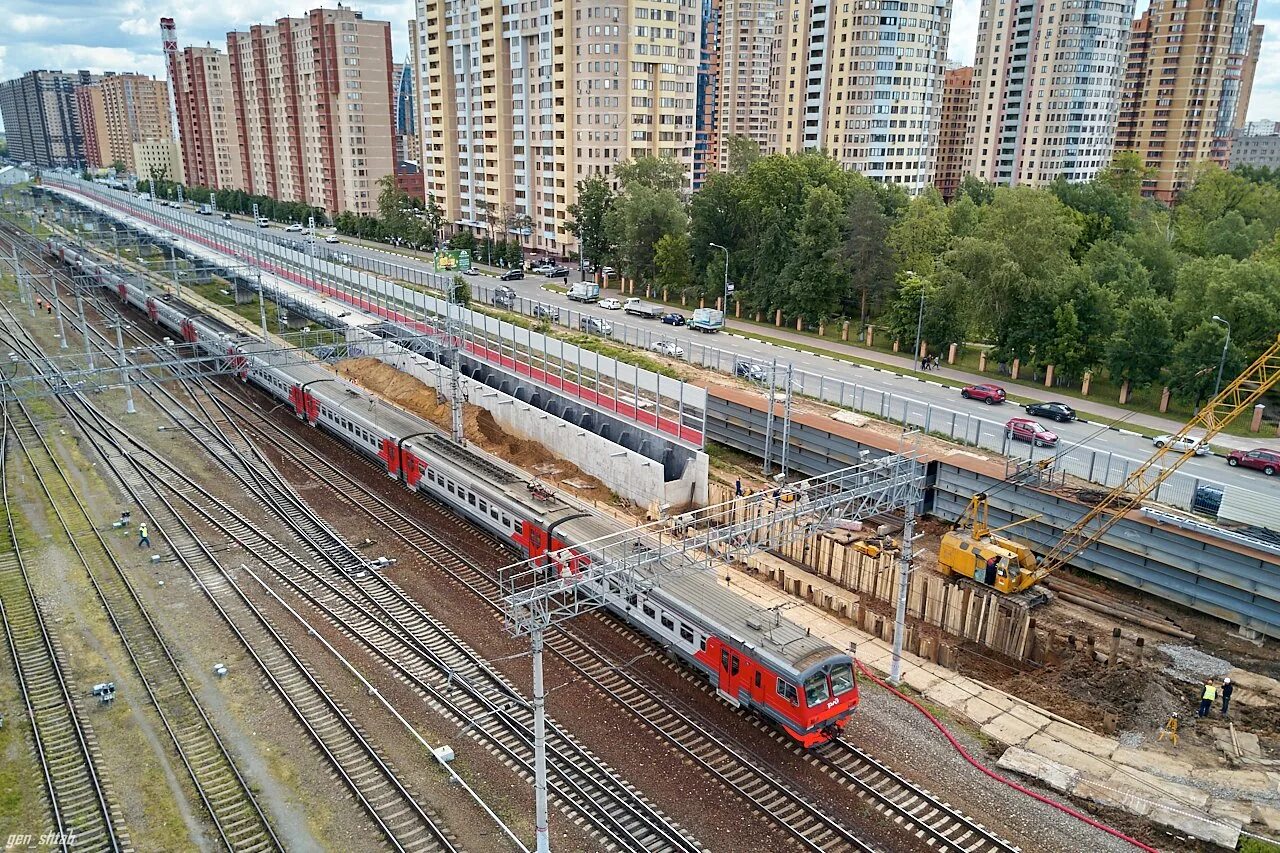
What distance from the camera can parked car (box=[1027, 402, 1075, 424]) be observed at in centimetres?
4281

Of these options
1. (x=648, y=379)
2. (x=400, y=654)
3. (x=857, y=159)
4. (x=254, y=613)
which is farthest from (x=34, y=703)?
(x=857, y=159)

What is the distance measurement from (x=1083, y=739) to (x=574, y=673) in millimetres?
13450

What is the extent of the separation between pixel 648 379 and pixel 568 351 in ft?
19.7

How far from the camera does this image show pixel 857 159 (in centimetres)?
10288

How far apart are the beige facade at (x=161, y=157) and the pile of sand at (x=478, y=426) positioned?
166254 millimetres

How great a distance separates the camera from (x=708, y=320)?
64.0 m

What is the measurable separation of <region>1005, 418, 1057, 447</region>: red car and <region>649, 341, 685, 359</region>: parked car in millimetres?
21253

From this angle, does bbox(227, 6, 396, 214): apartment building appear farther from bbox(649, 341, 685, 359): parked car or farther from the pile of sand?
bbox(649, 341, 685, 359): parked car

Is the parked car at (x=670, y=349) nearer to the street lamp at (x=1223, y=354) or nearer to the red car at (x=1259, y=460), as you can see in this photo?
the street lamp at (x=1223, y=354)

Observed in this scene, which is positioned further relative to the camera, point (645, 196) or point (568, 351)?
point (645, 196)

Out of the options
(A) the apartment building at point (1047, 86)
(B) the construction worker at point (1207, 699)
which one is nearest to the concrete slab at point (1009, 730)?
(B) the construction worker at point (1207, 699)

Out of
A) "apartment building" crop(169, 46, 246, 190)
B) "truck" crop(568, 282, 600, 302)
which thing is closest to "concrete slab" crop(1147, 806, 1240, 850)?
"truck" crop(568, 282, 600, 302)

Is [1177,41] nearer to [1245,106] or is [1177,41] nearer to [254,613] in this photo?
[1245,106]

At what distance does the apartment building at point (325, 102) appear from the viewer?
12588cm
